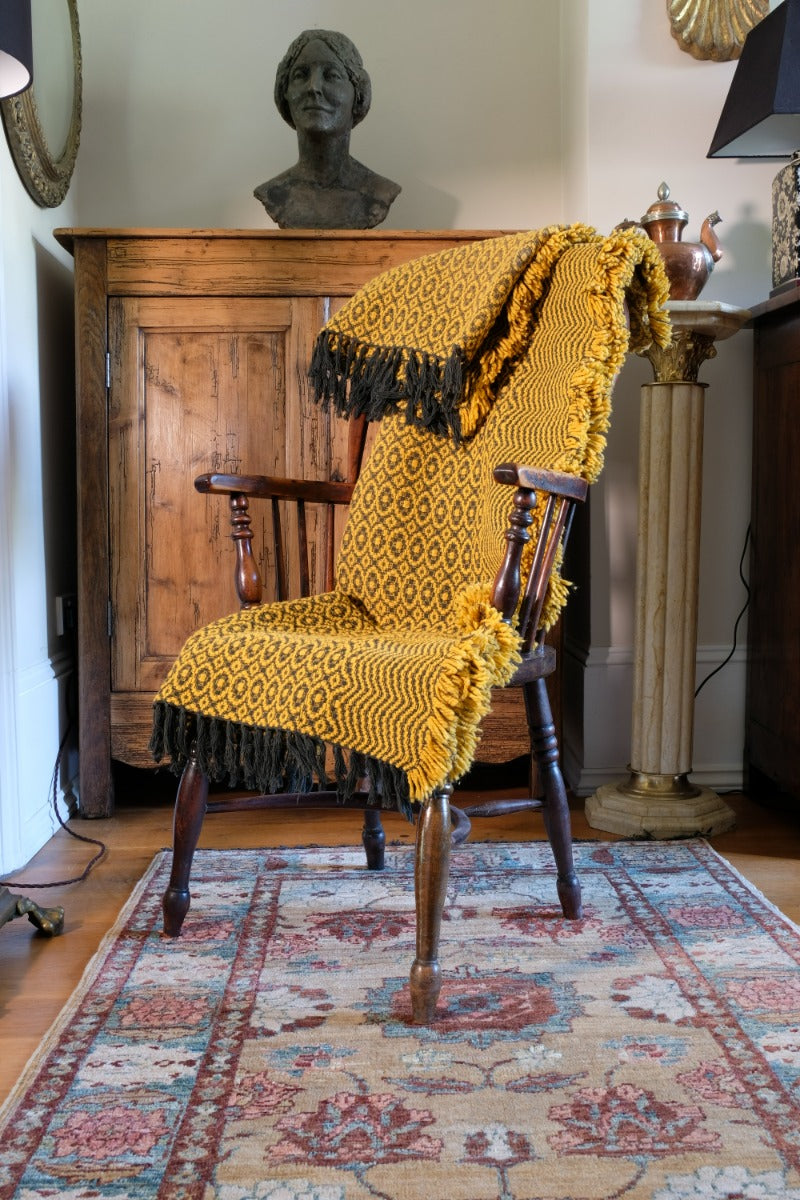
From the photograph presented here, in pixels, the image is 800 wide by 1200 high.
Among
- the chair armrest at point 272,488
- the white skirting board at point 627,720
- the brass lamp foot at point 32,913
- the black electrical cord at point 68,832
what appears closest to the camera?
the brass lamp foot at point 32,913

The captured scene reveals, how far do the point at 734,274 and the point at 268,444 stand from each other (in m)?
1.18

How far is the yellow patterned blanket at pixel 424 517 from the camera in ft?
4.63

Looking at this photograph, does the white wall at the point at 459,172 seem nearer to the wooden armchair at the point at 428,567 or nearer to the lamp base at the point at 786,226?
the lamp base at the point at 786,226

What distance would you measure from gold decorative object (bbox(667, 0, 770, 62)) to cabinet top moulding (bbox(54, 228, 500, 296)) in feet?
2.46

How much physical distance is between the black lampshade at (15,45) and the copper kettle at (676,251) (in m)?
1.25

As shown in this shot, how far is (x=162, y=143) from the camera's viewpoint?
9.32ft

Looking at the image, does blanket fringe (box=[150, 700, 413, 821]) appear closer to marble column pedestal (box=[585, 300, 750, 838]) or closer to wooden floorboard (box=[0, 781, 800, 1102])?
wooden floorboard (box=[0, 781, 800, 1102])

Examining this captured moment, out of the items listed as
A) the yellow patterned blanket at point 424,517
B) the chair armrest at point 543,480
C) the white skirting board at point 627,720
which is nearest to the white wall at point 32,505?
the yellow patterned blanket at point 424,517

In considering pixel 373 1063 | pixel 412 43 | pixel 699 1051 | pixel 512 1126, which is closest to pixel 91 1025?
pixel 373 1063

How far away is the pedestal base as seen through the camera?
2.24 meters

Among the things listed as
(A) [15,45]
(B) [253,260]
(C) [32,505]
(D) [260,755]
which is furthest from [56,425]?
(D) [260,755]

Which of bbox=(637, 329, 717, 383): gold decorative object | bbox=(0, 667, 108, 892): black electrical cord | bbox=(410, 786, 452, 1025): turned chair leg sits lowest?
bbox=(0, 667, 108, 892): black electrical cord

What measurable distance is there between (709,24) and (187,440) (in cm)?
153

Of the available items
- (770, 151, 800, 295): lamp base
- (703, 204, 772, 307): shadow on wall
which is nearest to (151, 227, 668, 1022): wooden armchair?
(770, 151, 800, 295): lamp base
